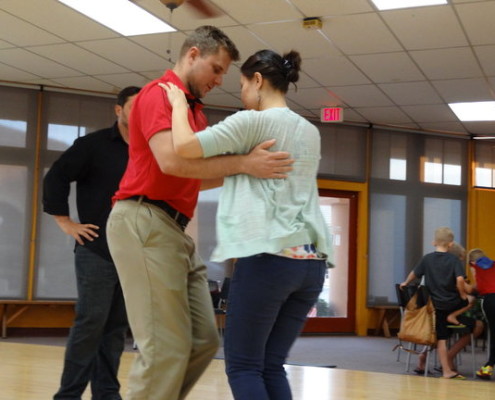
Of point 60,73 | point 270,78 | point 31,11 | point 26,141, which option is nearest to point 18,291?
point 26,141

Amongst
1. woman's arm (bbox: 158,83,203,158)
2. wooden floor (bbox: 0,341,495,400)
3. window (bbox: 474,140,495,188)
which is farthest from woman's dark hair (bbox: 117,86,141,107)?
window (bbox: 474,140,495,188)

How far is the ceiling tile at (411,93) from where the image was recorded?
825cm

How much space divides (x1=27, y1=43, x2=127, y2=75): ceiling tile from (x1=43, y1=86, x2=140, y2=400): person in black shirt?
4.58 m

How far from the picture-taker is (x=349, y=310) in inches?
420

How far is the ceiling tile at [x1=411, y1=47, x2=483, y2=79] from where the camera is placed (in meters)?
6.98

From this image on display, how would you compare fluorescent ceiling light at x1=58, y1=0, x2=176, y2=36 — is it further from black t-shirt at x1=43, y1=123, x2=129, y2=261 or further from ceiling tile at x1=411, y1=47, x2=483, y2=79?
black t-shirt at x1=43, y1=123, x2=129, y2=261

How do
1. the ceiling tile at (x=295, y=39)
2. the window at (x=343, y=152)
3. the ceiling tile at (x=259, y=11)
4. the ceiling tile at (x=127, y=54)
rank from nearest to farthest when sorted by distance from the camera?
the ceiling tile at (x=259, y=11)
the ceiling tile at (x=295, y=39)
the ceiling tile at (x=127, y=54)
the window at (x=343, y=152)

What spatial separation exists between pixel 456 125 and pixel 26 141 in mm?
5991

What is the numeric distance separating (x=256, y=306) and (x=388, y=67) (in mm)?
6038

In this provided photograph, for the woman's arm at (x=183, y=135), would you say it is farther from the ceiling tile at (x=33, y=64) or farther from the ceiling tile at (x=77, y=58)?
the ceiling tile at (x=33, y=64)

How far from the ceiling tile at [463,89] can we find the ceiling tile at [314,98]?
1.37 meters

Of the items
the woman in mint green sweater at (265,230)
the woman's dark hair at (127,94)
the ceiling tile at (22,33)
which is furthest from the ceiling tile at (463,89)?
the woman in mint green sweater at (265,230)

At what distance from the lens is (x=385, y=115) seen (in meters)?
9.96

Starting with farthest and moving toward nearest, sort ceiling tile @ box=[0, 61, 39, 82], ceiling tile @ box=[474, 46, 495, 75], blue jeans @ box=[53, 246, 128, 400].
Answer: ceiling tile @ box=[0, 61, 39, 82], ceiling tile @ box=[474, 46, 495, 75], blue jeans @ box=[53, 246, 128, 400]
